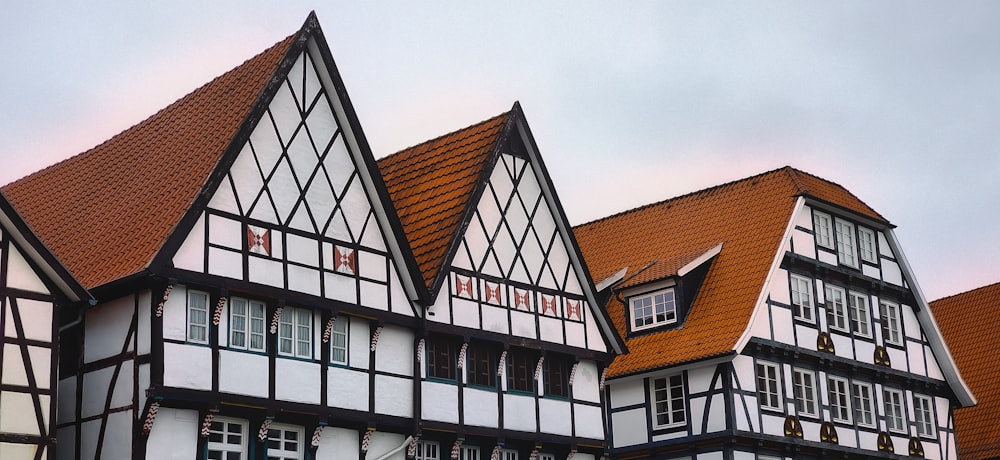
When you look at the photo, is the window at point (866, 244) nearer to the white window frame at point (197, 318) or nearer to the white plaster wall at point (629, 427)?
the white plaster wall at point (629, 427)

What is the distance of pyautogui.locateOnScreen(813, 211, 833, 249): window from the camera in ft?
149

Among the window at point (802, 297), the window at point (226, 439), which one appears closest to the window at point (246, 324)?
the window at point (226, 439)

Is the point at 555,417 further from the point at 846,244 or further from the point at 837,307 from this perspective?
the point at 846,244

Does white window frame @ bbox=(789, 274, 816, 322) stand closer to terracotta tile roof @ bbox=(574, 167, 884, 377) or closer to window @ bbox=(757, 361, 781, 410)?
terracotta tile roof @ bbox=(574, 167, 884, 377)

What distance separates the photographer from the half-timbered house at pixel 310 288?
28.2 metres

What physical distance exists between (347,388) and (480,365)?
14.6 ft

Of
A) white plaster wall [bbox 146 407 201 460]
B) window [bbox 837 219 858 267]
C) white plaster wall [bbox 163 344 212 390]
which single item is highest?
window [bbox 837 219 858 267]

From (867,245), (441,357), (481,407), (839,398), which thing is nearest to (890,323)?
(867,245)

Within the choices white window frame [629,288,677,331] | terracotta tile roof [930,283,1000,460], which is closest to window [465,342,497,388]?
white window frame [629,288,677,331]

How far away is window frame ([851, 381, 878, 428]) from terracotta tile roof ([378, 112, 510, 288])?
15731 mm

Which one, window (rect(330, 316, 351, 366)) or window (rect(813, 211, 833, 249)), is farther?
window (rect(813, 211, 833, 249))

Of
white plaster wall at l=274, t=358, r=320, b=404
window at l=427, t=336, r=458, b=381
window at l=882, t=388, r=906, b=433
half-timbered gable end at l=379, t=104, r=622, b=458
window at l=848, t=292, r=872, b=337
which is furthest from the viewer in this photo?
window at l=882, t=388, r=906, b=433

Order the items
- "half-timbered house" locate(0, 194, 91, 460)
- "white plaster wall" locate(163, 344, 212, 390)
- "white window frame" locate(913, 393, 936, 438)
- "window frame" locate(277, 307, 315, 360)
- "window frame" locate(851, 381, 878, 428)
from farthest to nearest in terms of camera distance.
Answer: "white window frame" locate(913, 393, 936, 438)
"window frame" locate(851, 381, 878, 428)
"window frame" locate(277, 307, 315, 360)
"white plaster wall" locate(163, 344, 212, 390)
"half-timbered house" locate(0, 194, 91, 460)

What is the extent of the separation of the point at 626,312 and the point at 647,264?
2404 mm
